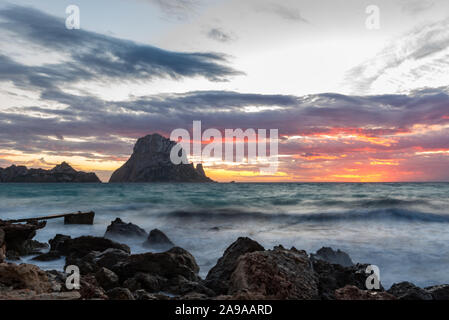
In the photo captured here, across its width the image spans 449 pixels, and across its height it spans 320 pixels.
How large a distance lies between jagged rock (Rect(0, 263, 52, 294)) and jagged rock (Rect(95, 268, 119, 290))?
1.80 metres

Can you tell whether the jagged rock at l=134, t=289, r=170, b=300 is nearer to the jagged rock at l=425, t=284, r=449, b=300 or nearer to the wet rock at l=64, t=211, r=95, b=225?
the jagged rock at l=425, t=284, r=449, b=300

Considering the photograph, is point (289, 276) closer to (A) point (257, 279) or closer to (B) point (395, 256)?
(A) point (257, 279)

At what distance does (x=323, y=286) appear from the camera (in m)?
6.12

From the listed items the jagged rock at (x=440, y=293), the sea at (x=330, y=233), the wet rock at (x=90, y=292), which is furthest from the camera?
the sea at (x=330, y=233)

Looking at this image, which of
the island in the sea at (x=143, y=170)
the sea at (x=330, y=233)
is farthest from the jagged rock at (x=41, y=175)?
the sea at (x=330, y=233)

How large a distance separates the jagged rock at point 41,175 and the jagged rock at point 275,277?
168189mm

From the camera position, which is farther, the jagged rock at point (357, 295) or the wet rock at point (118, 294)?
the wet rock at point (118, 294)

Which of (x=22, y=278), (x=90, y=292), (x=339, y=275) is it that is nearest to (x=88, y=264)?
(x=90, y=292)

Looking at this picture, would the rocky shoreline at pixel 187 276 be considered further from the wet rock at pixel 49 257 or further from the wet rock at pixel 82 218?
the wet rock at pixel 82 218

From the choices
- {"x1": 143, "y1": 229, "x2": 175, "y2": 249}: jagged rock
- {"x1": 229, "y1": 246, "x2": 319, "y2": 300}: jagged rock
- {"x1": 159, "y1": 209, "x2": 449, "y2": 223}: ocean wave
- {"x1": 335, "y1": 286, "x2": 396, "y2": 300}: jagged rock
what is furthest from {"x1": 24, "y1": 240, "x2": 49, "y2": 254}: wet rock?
{"x1": 159, "y1": 209, "x2": 449, "y2": 223}: ocean wave

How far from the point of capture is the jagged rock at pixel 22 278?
4855mm

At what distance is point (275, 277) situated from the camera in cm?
496

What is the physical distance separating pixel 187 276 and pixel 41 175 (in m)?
171
